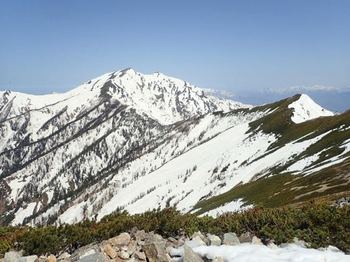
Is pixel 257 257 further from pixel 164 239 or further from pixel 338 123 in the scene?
pixel 338 123

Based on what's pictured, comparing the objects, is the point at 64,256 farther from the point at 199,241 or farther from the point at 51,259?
the point at 199,241

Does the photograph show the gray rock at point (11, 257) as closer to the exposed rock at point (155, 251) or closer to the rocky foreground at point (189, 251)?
the rocky foreground at point (189, 251)

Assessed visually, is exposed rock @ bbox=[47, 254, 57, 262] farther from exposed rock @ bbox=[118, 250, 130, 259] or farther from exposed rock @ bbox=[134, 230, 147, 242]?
exposed rock @ bbox=[134, 230, 147, 242]

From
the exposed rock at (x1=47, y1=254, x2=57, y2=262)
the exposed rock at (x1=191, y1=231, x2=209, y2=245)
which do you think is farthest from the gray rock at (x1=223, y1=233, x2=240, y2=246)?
the exposed rock at (x1=47, y1=254, x2=57, y2=262)

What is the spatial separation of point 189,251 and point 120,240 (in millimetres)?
3546

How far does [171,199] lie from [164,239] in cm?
15016

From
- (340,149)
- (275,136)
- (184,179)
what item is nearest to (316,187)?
(340,149)

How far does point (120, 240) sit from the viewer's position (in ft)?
60.6

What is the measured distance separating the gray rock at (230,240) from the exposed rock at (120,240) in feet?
13.2

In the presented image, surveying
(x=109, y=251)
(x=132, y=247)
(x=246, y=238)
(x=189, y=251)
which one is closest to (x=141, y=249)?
(x=132, y=247)

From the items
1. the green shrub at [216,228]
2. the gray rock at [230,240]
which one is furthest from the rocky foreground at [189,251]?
the green shrub at [216,228]

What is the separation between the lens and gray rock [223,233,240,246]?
58.5 ft

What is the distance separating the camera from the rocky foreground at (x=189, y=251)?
16109 millimetres

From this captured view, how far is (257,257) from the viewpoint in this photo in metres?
16.0
